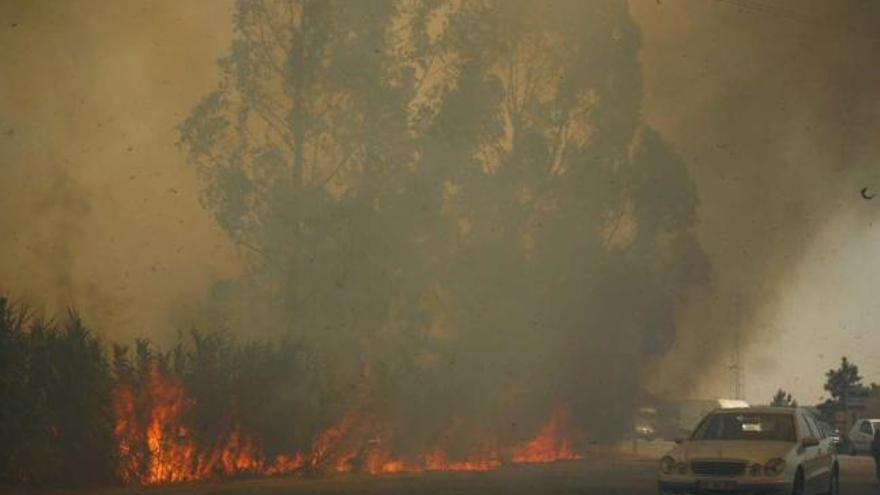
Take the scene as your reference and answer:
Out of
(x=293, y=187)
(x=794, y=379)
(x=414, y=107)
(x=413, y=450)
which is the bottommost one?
(x=413, y=450)

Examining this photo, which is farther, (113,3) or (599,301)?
(599,301)

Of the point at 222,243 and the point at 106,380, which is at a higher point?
the point at 222,243

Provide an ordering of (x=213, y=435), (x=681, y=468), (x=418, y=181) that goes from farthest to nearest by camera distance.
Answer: (x=418, y=181) < (x=213, y=435) < (x=681, y=468)

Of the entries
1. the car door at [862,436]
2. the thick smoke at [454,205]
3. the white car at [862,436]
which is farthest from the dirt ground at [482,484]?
the car door at [862,436]

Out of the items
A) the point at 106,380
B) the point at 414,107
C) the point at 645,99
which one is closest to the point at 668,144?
the point at 645,99

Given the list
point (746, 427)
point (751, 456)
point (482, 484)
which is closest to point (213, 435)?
point (482, 484)

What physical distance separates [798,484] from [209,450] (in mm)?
11205

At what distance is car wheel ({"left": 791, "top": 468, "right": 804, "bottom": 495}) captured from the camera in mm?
17397

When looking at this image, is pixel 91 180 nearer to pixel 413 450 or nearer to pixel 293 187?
pixel 293 187

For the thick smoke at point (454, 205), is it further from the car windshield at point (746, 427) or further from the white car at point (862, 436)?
the car windshield at point (746, 427)

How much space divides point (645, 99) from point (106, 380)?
73.1 ft

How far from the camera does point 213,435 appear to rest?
24328 millimetres

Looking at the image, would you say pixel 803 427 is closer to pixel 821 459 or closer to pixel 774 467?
pixel 821 459

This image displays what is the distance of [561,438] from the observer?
3531cm
